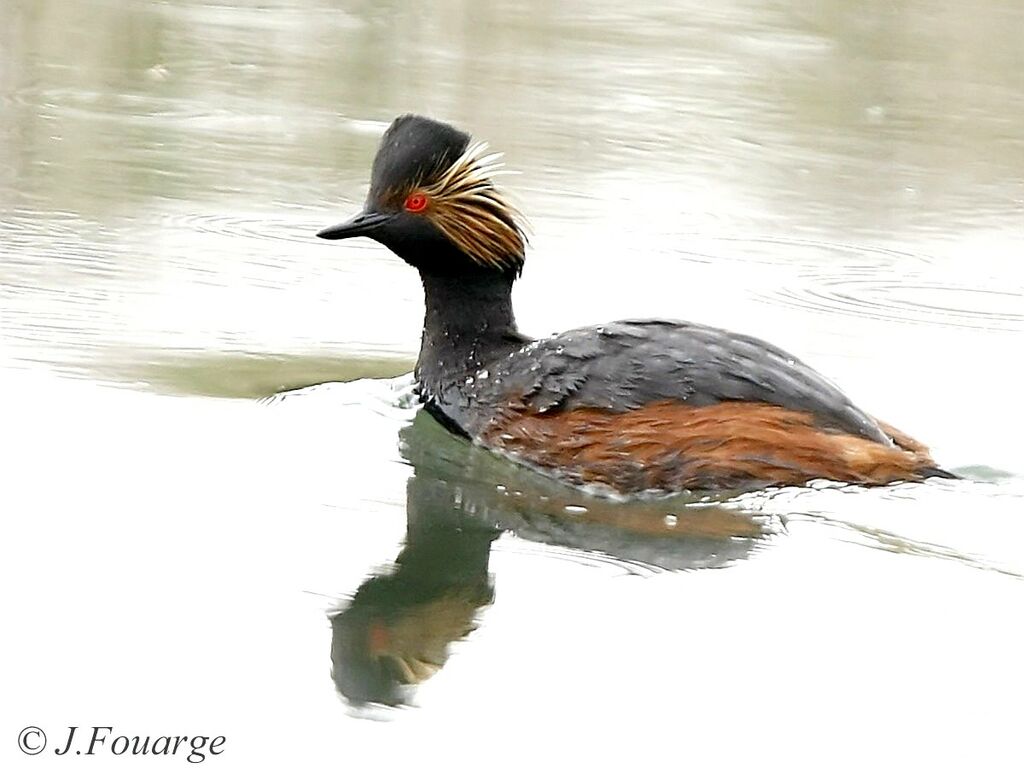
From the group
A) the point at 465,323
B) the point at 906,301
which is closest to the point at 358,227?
the point at 465,323

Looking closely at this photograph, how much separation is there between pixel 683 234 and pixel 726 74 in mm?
3769

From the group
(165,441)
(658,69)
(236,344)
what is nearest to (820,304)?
(236,344)

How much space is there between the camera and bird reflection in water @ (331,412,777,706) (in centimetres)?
505

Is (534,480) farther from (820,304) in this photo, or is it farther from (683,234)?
(683,234)

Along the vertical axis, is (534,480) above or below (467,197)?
below

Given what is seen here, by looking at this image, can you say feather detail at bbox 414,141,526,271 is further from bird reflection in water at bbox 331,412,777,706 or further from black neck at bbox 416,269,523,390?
bird reflection in water at bbox 331,412,777,706

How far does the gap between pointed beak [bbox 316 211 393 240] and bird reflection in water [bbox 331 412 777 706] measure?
0.76m

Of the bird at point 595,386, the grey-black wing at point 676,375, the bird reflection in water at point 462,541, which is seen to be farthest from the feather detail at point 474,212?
the bird reflection in water at point 462,541

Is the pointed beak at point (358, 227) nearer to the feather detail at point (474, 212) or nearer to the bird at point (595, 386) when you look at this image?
the bird at point (595, 386)

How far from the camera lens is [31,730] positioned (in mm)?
4461

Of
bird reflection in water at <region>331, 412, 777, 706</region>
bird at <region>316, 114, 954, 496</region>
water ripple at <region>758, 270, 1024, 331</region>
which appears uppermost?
bird at <region>316, 114, 954, 496</region>

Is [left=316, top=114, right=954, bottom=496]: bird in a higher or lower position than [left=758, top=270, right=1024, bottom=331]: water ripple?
higher

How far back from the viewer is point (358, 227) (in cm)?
706

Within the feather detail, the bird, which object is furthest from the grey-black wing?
the feather detail
